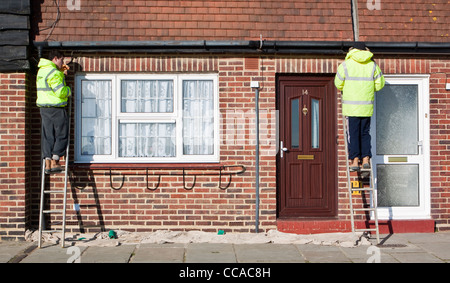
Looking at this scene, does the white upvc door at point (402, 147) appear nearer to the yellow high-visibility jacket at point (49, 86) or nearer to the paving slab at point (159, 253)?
the paving slab at point (159, 253)

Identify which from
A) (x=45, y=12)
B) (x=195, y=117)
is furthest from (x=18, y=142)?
(x=195, y=117)

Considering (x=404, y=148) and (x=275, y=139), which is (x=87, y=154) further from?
(x=404, y=148)

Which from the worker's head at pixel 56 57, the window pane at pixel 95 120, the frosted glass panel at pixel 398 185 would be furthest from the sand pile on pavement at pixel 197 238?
the worker's head at pixel 56 57

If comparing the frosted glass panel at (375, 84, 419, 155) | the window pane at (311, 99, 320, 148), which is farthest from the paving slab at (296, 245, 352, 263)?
the frosted glass panel at (375, 84, 419, 155)

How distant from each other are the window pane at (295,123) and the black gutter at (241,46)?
0.83 metres

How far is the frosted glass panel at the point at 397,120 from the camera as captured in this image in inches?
360

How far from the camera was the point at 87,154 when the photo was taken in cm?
895

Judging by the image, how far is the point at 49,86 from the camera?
27.2 feet

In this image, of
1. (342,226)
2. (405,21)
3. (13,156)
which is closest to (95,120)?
(13,156)

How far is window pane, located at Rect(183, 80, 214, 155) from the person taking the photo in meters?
9.02

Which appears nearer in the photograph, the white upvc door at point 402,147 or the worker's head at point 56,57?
the worker's head at point 56,57

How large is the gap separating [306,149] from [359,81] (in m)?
1.41

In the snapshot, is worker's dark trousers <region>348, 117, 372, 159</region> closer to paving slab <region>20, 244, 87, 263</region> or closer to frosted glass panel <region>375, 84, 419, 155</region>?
frosted glass panel <region>375, 84, 419, 155</region>
